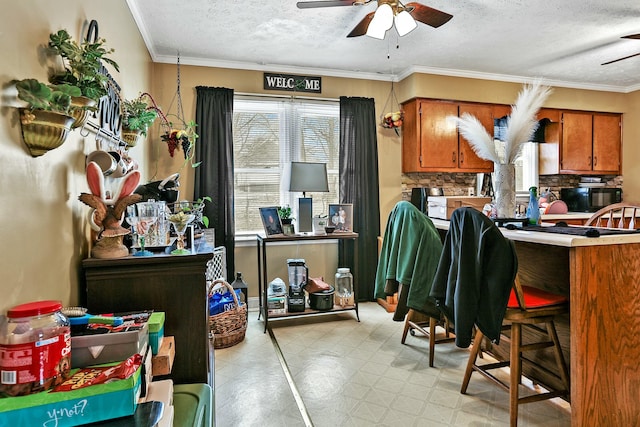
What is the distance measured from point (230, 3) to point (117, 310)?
2287 millimetres

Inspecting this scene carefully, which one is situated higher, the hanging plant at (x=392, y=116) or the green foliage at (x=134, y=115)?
the hanging plant at (x=392, y=116)

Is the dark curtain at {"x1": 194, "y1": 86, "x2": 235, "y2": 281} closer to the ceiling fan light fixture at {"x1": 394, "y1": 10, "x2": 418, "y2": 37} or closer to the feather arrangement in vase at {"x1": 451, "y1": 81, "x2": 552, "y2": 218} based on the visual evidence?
the ceiling fan light fixture at {"x1": 394, "y1": 10, "x2": 418, "y2": 37}

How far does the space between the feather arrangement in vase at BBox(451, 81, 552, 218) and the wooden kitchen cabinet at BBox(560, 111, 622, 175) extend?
3.04m

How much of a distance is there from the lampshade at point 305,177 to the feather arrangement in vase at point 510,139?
1.58 meters

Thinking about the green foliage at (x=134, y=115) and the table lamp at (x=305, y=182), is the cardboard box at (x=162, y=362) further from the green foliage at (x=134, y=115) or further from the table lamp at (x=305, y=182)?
the table lamp at (x=305, y=182)

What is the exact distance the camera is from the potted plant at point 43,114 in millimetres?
1023

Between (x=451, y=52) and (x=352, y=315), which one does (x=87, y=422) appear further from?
(x=451, y=52)

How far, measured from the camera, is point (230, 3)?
276 centimetres

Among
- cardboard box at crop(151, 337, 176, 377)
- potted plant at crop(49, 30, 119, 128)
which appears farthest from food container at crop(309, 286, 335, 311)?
potted plant at crop(49, 30, 119, 128)

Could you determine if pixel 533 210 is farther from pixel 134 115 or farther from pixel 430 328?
pixel 134 115

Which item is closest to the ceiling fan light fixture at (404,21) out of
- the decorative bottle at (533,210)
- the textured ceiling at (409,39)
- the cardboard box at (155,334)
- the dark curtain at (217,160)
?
the textured ceiling at (409,39)

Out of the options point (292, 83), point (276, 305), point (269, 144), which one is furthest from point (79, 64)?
point (292, 83)

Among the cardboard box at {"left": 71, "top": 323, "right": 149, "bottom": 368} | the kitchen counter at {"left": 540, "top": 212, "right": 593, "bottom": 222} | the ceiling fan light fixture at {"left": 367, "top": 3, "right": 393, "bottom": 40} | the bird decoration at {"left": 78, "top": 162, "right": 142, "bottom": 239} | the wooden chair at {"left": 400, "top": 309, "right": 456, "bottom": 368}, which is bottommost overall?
the wooden chair at {"left": 400, "top": 309, "right": 456, "bottom": 368}

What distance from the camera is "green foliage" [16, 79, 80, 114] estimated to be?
1.01m
